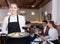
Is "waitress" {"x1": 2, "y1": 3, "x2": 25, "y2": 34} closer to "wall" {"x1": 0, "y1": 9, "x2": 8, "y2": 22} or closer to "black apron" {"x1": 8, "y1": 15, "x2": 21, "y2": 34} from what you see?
"black apron" {"x1": 8, "y1": 15, "x2": 21, "y2": 34}

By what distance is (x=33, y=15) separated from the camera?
1481 cm

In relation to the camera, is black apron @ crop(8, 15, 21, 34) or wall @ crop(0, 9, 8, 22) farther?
wall @ crop(0, 9, 8, 22)

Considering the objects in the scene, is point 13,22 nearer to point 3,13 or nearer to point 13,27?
point 13,27

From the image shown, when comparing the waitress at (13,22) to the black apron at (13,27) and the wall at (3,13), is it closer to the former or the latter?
the black apron at (13,27)

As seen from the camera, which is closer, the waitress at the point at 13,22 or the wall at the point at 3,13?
the waitress at the point at 13,22

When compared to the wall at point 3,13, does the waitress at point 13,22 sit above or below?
below

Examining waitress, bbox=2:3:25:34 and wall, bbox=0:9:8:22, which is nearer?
waitress, bbox=2:3:25:34

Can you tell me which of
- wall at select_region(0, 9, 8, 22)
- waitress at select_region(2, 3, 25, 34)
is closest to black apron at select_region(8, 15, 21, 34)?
waitress at select_region(2, 3, 25, 34)

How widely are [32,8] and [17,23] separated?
12.8 meters

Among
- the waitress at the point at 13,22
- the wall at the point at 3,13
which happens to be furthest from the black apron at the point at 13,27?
the wall at the point at 3,13

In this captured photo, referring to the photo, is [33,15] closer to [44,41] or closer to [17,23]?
[44,41]

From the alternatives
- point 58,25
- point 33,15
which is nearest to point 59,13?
point 58,25

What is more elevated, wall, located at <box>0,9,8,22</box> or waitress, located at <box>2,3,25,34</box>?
wall, located at <box>0,9,8,22</box>

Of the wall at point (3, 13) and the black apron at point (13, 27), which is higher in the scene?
the wall at point (3, 13)
